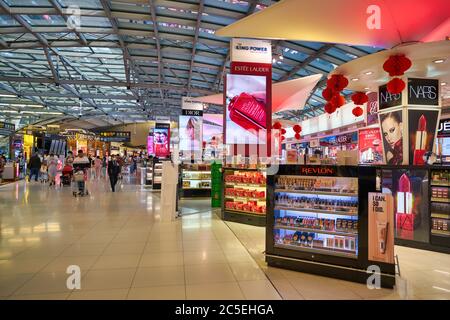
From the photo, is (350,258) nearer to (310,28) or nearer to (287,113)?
(310,28)

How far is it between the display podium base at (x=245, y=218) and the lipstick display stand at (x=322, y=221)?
2299 mm

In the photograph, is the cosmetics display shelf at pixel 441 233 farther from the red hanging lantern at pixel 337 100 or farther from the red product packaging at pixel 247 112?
the red product packaging at pixel 247 112

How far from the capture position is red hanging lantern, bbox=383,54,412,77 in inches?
180

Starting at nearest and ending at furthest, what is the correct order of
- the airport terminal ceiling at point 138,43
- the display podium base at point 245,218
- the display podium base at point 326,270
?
the display podium base at point 326,270
the display podium base at point 245,218
the airport terminal ceiling at point 138,43

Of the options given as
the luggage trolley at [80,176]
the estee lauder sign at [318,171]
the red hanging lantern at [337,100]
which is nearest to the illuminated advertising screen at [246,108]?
the red hanging lantern at [337,100]

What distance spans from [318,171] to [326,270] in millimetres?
1183

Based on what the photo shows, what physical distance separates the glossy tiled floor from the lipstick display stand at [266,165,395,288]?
0.19 m

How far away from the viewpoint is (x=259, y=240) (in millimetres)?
5160

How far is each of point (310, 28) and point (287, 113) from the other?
1772 centimetres

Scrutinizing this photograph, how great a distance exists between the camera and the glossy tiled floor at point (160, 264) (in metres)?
3.06

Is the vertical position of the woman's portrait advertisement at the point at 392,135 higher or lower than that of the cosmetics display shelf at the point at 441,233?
higher

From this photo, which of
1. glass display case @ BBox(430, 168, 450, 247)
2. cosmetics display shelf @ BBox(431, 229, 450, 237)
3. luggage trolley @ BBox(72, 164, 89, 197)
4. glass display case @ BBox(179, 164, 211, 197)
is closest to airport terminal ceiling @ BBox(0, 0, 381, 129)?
glass display case @ BBox(179, 164, 211, 197)
